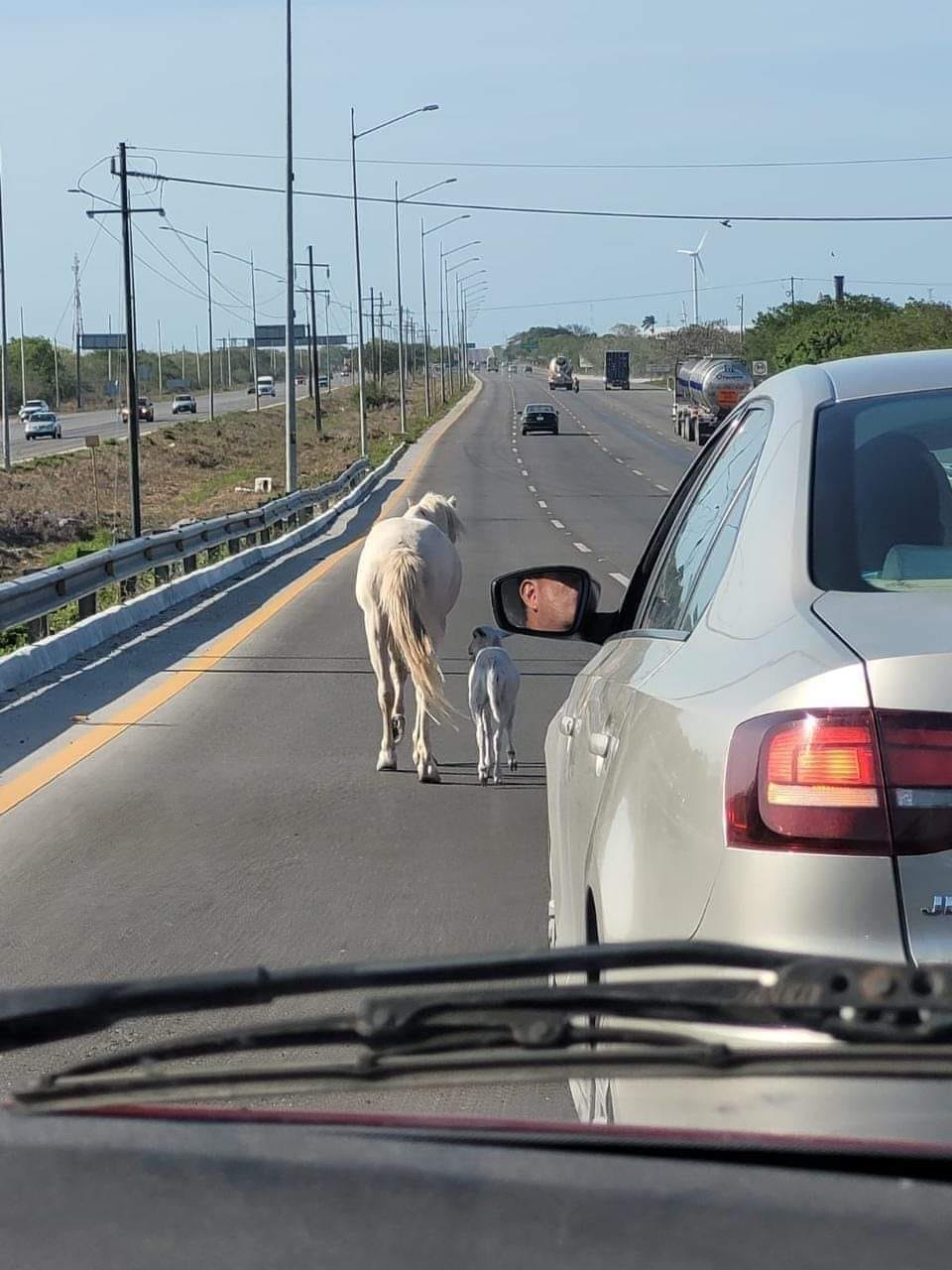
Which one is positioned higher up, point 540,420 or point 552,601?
point 540,420

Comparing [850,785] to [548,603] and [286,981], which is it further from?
[548,603]

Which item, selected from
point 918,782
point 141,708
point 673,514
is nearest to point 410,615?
point 141,708

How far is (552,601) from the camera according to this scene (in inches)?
194

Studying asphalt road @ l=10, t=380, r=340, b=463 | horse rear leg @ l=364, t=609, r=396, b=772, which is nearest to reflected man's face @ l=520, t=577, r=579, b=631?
horse rear leg @ l=364, t=609, r=396, b=772

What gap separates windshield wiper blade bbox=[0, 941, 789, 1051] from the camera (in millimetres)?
2213

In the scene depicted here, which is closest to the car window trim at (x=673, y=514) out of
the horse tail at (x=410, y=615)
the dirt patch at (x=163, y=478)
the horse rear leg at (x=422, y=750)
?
the horse rear leg at (x=422, y=750)

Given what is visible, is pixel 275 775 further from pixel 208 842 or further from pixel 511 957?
pixel 511 957

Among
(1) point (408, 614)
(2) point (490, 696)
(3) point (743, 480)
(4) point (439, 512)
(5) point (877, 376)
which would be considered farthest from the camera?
(4) point (439, 512)

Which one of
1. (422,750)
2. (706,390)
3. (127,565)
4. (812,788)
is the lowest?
(422,750)

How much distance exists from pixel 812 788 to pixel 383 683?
8.03 meters

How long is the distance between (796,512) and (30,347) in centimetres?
17931

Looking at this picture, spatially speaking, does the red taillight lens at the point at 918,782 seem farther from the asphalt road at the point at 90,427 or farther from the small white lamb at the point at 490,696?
the asphalt road at the point at 90,427

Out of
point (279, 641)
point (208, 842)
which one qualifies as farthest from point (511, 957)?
point (279, 641)

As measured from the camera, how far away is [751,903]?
2586 millimetres
